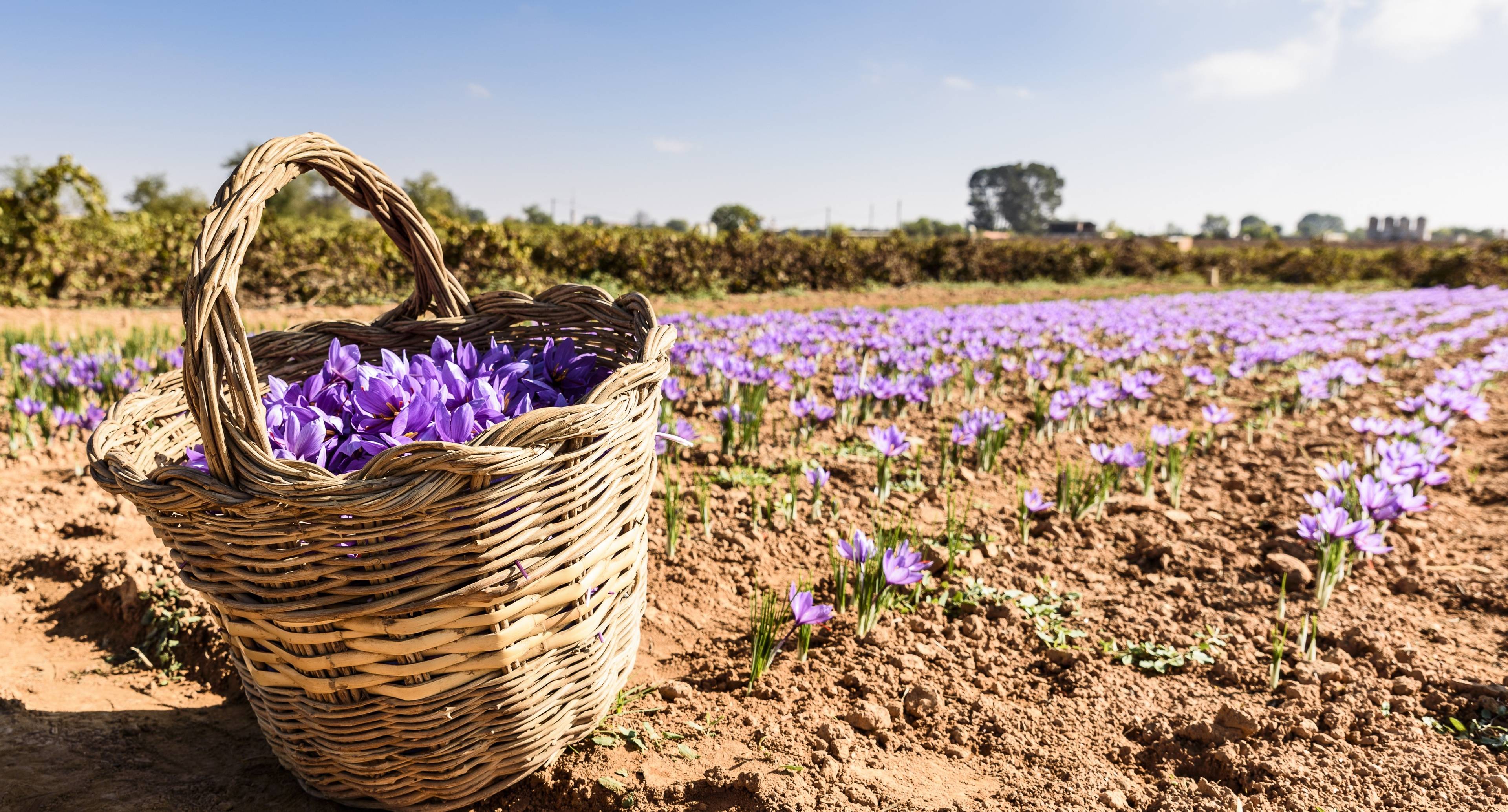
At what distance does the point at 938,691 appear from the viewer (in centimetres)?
181

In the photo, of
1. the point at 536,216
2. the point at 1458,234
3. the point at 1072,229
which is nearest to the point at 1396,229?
the point at 1458,234

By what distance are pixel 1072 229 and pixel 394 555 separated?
204 feet

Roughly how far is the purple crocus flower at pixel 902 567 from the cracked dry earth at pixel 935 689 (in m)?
0.16

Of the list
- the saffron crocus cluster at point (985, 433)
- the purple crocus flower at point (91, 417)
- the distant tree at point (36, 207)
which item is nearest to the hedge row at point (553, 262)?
the distant tree at point (36, 207)

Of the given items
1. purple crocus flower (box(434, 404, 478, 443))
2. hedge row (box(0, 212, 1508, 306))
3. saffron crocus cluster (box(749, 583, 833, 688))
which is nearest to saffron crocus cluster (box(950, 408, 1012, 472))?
saffron crocus cluster (box(749, 583, 833, 688))

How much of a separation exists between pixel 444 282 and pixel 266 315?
8.68m

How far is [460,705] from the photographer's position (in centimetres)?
128

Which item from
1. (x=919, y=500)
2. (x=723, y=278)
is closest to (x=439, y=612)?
(x=919, y=500)

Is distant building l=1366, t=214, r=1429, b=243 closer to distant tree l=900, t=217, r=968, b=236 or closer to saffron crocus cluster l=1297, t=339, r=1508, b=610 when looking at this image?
distant tree l=900, t=217, r=968, b=236

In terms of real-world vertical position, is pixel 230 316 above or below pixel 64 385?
above

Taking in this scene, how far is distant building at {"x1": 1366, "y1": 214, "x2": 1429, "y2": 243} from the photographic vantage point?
64.1m

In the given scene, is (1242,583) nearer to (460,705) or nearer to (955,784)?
(955,784)

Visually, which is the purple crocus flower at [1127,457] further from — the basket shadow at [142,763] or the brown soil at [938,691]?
the basket shadow at [142,763]

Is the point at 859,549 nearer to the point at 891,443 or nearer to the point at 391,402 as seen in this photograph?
the point at 891,443
